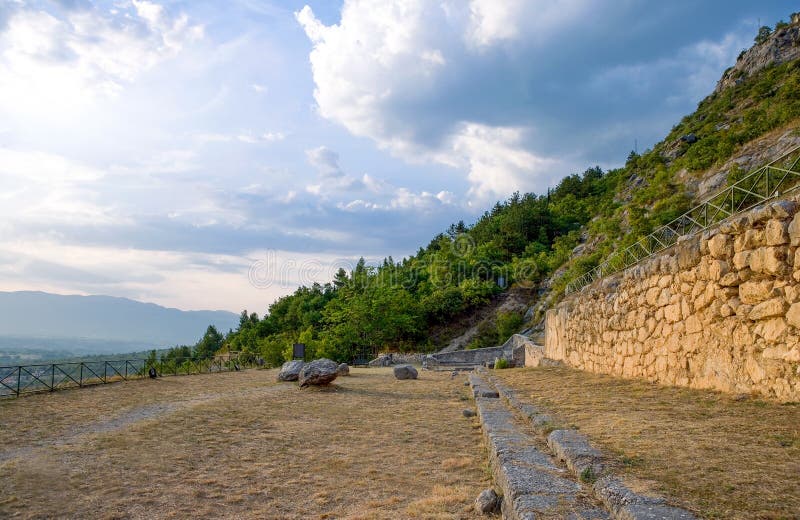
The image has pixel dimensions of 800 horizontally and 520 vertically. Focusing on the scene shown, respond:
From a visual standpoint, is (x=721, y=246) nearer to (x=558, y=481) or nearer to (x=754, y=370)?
(x=754, y=370)

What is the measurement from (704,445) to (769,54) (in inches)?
1840

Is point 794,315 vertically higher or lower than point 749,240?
lower

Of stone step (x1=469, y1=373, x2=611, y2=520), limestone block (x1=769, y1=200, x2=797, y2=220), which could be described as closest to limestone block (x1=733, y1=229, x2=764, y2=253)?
limestone block (x1=769, y1=200, x2=797, y2=220)

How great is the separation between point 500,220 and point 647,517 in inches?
2449

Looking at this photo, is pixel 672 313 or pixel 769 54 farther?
pixel 769 54

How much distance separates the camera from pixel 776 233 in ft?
18.2

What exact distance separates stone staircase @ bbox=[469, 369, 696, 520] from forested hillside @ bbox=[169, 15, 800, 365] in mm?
20027

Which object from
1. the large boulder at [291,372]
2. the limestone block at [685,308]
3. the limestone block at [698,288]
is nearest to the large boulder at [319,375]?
the large boulder at [291,372]

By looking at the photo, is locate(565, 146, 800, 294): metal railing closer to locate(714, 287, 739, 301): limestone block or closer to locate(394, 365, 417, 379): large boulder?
locate(714, 287, 739, 301): limestone block

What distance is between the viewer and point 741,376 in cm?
606

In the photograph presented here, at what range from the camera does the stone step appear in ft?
11.1

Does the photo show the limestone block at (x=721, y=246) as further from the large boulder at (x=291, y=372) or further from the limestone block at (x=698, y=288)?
the large boulder at (x=291, y=372)

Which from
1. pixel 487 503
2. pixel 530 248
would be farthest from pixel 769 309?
pixel 530 248

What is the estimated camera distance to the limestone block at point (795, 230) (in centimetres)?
526
